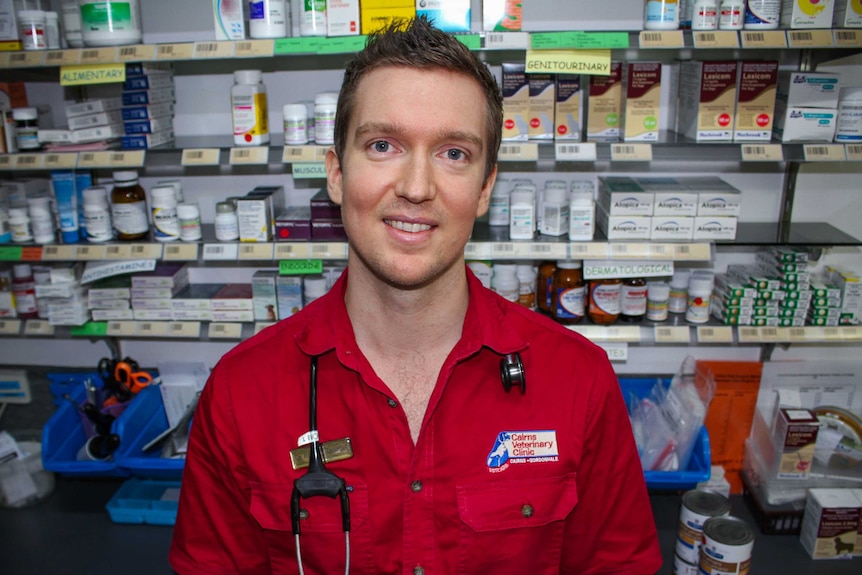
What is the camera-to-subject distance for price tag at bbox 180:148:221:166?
7.86ft

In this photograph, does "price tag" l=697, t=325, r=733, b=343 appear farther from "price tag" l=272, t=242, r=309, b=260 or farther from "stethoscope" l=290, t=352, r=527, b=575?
"price tag" l=272, t=242, r=309, b=260

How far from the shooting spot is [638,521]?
1.62m

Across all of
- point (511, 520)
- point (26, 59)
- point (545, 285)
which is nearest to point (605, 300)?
point (545, 285)

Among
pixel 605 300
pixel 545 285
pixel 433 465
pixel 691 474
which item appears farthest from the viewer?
pixel 545 285

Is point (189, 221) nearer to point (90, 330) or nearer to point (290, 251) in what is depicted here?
point (290, 251)

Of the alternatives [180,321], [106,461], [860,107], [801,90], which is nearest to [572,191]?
[801,90]

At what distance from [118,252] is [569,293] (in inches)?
68.7

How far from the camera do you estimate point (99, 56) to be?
235 centimetres

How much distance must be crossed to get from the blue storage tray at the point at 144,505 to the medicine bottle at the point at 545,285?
169cm

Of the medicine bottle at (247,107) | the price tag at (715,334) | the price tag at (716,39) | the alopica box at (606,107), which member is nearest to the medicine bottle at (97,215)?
the medicine bottle at (247,107)

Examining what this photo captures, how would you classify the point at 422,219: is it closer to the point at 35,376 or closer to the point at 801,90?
the point at 801,90

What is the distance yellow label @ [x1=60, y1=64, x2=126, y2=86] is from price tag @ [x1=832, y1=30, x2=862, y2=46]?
7.91 feet

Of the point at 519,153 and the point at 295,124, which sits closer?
the point at 519,153

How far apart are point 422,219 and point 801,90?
1722 mm
